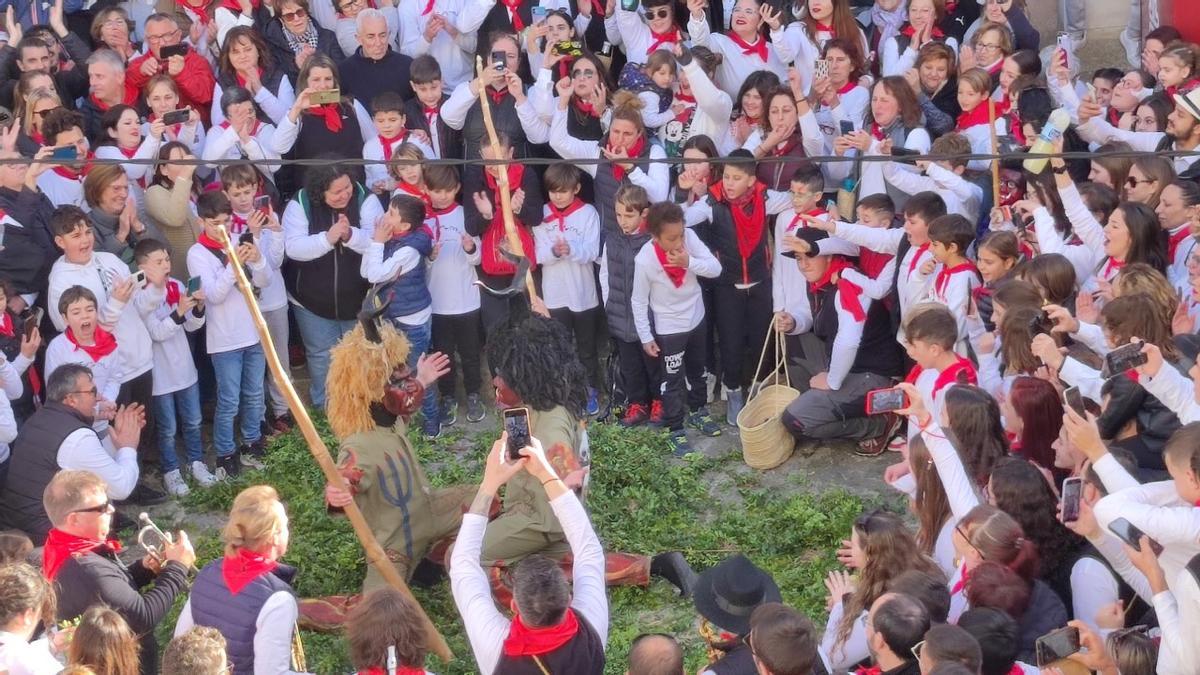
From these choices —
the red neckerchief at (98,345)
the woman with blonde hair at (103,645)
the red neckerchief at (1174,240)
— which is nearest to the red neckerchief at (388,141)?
the red neckerchief at (98,345)

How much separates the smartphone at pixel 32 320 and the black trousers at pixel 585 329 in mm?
2760

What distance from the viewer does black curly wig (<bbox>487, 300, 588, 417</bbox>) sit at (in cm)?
701

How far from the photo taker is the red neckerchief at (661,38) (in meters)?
9.98

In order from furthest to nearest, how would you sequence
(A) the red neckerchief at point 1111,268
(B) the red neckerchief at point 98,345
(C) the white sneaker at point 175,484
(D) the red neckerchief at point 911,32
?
(D) the red neckerchief at point 911,32
(C) the white sneaker at point 175,484
(B) the red neckerchief at point 98,345
(A) the red neckerchief at point 1111,268

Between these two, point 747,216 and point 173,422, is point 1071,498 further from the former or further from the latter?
point 173,422

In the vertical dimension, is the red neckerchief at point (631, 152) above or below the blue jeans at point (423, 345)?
above

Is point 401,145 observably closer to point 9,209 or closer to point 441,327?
point 441,327

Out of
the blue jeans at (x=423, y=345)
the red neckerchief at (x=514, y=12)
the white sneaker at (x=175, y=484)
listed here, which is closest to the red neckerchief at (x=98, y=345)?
the white sneaker at (x=175, y=484)

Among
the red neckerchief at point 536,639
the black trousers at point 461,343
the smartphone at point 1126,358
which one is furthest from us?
the black trousers at point 461,343

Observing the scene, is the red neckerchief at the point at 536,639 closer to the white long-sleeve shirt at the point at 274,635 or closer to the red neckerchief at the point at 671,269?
the white long-sleeve shirt at the point at 274,635

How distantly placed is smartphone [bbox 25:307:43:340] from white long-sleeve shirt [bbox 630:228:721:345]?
3.08 metres

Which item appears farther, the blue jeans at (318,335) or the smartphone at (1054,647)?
the blue jeans at (318,335)

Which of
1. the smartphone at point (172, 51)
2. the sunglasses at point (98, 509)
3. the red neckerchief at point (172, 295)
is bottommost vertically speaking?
the red neckerchief at point (172, 295)

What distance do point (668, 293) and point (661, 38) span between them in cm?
202
